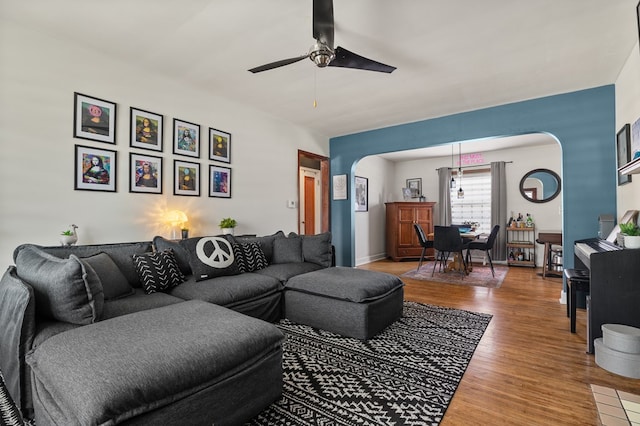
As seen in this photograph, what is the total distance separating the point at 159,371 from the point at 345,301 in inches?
64.9

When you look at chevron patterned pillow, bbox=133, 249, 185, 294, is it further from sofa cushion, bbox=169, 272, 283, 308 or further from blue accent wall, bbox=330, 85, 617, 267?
blue accent wall, bbox=330, 85, 617, 267

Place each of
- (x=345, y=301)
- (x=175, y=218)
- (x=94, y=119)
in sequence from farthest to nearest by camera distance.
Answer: (x=175, y=218), (x=94, y=119), (x=345, y=301)

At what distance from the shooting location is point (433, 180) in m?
7.60

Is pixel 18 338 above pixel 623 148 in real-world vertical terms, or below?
below

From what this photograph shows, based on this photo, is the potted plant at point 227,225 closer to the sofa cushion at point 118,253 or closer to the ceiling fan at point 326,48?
the sofa cushion at point 118,253

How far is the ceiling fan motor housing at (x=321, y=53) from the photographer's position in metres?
2.09

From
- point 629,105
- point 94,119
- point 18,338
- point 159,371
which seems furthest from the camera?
point 629,105

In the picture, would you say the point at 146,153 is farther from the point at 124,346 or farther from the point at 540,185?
the point at 540,185

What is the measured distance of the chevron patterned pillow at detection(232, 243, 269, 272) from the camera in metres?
3.20

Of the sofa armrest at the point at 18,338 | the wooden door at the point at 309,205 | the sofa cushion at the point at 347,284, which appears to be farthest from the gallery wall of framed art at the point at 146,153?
the wooden door at the point at 309,205

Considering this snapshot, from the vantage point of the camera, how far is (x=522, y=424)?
153 cm

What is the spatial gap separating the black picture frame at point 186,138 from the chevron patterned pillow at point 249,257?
129 cm

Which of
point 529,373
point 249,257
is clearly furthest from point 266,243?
point 529,373

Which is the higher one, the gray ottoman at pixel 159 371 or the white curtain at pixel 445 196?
the white curtain at pixel 445 196
